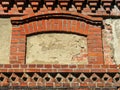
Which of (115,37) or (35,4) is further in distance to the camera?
(35,4)

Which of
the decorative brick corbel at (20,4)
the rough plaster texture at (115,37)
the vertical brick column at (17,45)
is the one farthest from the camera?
the decorative brick corbel at (20,4)

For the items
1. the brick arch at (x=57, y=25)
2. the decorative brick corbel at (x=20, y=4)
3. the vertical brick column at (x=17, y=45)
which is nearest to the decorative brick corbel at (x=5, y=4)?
the decorative brick corbel at (x=20, y=4)

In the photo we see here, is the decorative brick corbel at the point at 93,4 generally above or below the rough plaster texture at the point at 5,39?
above

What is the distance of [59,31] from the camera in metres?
7.70

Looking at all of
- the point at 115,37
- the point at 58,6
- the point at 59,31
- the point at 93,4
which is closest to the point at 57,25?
the point at 59,31

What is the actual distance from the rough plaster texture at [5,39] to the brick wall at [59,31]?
0.35 feet

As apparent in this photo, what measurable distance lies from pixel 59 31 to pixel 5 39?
1.25 m

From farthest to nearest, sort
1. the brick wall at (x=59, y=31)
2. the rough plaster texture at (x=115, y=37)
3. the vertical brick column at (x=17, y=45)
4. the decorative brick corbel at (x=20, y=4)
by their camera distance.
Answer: the decorative brick corbel at (x=20, y=4), the rough plaster texture at (x=115, y=37), the vertical brick column at (x=17, y=45), the brick wall at (x=59, y=31)

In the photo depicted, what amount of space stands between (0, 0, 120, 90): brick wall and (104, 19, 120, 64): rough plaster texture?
141 mm

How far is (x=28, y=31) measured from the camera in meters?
7.66

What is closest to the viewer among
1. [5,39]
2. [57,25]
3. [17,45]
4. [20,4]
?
[17,45]

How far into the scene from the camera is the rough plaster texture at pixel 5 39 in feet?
24.4

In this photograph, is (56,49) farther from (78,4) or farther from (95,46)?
(78,4)

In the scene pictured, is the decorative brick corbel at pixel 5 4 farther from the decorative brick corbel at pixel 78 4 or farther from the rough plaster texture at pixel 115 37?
the rough plaster texture at pixel 115 37
